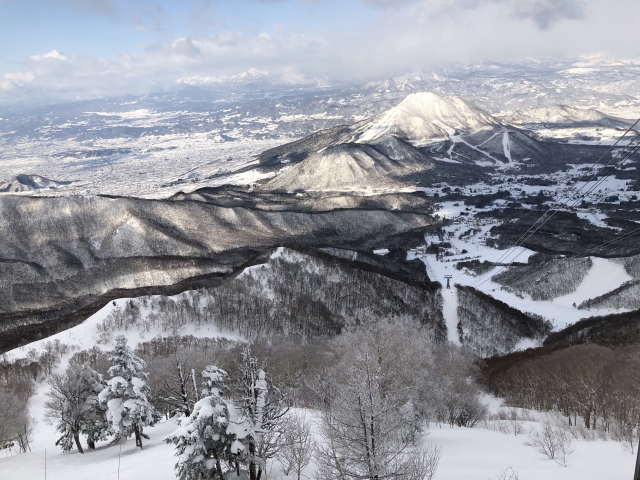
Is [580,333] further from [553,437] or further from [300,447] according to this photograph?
[300,447]

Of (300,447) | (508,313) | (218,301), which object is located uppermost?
(300,447)

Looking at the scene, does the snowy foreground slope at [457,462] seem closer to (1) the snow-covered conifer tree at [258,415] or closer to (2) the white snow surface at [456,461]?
(2) the white snow surface at [456,461]

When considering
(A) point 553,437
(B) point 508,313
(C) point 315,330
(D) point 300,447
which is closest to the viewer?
(D) point 300,447

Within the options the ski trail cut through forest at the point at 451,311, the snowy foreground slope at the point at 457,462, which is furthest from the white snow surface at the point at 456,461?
the ski trail cut through forest at the point at 451,311

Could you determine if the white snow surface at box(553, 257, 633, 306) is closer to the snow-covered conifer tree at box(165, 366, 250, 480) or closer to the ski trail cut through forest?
the ski trail cut through forest

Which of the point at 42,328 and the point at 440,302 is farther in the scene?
the point at 440,302

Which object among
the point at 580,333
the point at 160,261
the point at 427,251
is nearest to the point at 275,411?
the point at 580,333

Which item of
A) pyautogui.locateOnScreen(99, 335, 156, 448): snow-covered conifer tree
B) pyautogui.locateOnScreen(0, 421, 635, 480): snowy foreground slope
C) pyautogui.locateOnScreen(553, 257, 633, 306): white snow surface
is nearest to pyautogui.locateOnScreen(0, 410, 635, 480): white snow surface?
pyautogui.locateOnScreen(0, 421, 635, 480): snowy foreground slope

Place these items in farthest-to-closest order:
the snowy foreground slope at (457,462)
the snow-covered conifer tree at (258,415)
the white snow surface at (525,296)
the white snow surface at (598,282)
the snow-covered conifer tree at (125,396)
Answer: the white snow surface at (598,282) < the white snow surface at (525,296) < the snow-covered conifer tree at (125,396) < the snowy foreground slope at (457,462) < the snow-covered conifer tree at (258,415)
